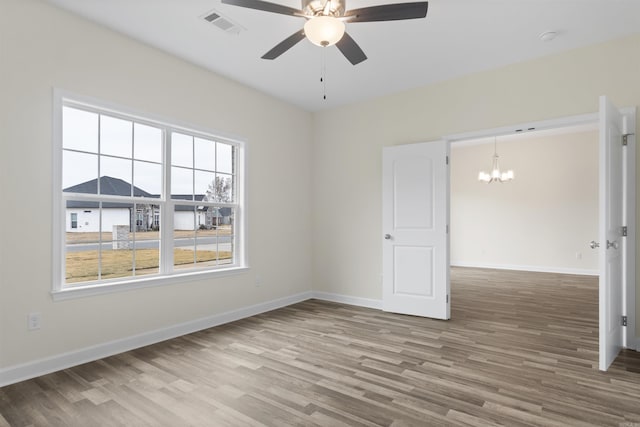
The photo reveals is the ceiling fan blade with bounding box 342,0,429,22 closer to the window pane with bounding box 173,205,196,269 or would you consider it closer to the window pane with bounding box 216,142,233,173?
the window pane with bounding box 216,142,233,173

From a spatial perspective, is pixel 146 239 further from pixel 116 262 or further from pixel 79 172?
pixel 79 172

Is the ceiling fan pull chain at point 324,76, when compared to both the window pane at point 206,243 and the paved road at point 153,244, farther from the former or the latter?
the paved road at point 153,244

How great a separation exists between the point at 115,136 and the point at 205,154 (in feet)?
3.31

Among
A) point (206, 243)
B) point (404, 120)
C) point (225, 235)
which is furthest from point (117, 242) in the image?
point (404, 120)

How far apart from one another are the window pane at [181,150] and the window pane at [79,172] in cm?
78

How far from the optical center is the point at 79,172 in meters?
3.04

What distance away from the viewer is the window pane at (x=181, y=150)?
377 centimetres

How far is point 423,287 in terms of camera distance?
169 inches

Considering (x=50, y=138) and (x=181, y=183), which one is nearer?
(x=50, y=138)

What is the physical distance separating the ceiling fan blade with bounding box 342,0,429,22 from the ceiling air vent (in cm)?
130

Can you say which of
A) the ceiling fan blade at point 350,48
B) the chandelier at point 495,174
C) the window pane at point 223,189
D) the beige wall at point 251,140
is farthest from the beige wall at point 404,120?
the chandelier at point 495,174

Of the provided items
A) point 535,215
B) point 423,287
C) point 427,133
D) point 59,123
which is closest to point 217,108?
point 59,123

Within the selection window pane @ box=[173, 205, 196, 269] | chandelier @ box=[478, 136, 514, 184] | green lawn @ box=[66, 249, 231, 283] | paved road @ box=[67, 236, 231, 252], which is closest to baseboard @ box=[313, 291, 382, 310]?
paved road @ box=[67, 236, 231, 252]

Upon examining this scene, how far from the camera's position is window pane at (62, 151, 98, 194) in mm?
2959
